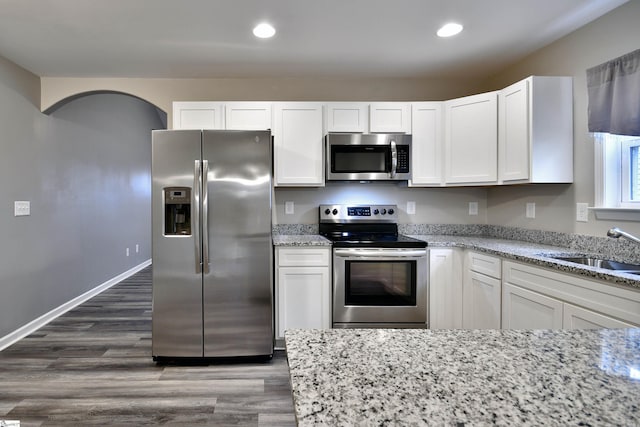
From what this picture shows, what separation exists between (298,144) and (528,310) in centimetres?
213

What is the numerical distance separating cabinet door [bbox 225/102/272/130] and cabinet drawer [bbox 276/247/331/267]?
1117 millimetres

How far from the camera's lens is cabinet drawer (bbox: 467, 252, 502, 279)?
2.44m

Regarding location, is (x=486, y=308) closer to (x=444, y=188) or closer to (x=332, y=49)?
(x=444, y=188)

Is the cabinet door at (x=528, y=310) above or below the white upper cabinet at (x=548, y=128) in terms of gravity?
below

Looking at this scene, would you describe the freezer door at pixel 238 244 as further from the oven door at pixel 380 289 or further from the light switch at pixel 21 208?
the light switch at pixel 21 208

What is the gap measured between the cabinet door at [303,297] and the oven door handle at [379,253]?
200 millimetres

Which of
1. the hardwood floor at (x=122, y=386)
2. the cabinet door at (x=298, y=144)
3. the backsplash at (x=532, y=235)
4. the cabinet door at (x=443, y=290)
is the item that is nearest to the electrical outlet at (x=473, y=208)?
the backsplash at (x=532, y=235)

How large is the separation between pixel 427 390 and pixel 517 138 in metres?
2.57

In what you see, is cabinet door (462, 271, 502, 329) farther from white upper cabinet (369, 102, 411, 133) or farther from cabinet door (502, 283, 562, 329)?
white upper cabinet (369, 102, 411, 133)

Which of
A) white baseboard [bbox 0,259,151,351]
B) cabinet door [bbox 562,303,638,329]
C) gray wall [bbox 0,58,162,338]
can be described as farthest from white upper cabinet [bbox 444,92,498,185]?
white baseboard [bbox 0,259,151,351]

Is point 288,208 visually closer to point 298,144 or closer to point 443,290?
point 298,144

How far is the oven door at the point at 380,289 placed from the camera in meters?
2.79

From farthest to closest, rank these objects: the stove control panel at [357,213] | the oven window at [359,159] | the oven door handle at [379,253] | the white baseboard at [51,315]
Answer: the stove control panel at [357,213] → the oven window at [359,159] → the white baseboard at [51,315] → the oven door handle at [379,253]

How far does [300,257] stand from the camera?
9.34ft
